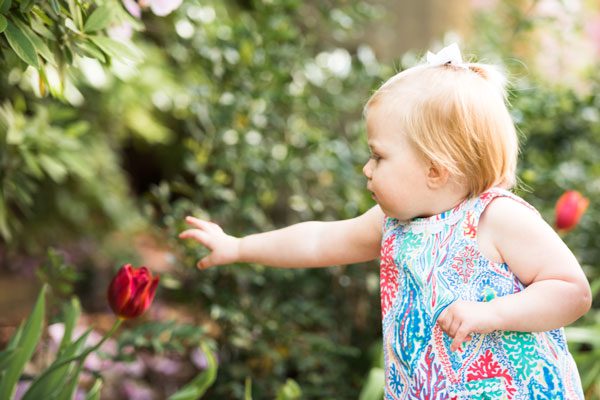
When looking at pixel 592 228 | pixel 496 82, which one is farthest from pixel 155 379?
pixel 496 82

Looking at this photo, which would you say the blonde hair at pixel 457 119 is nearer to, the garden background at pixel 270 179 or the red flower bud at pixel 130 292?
the red flower bud at pixel 130 292

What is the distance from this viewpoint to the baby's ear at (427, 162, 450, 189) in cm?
146

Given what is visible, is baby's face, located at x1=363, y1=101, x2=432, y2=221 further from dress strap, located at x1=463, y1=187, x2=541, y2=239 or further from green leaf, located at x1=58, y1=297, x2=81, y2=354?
green leaf, located at x1=58, y1=297, x2=81, y2=354

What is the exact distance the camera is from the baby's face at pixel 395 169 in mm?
1462

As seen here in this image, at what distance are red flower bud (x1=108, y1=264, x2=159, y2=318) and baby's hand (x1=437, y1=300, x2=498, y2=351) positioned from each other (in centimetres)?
68

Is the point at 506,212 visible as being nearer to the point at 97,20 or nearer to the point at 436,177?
the point at 436,177

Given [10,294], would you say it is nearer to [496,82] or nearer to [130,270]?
[130,270]

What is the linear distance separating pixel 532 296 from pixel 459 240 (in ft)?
0.58

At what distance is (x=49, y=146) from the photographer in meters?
2.36

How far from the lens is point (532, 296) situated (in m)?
1.35

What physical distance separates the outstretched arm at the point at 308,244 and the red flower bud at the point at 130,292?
13 centimetres

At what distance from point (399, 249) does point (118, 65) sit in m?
0.90

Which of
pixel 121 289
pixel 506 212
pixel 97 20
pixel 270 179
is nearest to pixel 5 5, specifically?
pixel 97 20

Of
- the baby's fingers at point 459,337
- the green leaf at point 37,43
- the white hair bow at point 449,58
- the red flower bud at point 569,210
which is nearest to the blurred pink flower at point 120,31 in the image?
the green leaf at point 37,43
